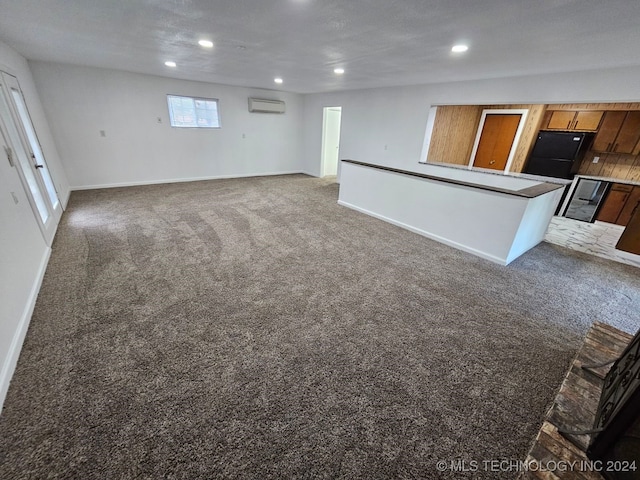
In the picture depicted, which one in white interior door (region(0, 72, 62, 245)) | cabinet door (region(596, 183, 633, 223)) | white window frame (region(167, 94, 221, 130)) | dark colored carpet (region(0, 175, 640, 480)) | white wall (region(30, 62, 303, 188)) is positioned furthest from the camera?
white window frame (region(167, 94, 221, 130))

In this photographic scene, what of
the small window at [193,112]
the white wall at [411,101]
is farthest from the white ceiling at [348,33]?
the small window at [193,112]

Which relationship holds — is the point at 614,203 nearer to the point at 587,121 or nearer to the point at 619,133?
the point at 619,133

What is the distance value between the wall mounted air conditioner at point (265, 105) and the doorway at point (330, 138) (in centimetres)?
127

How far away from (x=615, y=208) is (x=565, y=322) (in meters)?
4.32

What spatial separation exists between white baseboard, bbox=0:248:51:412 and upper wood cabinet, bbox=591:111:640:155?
328 inches

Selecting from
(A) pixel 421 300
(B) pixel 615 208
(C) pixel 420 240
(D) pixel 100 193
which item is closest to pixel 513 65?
(C) pixel 420 240

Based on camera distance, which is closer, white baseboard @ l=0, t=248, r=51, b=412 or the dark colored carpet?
the dark colored carpet

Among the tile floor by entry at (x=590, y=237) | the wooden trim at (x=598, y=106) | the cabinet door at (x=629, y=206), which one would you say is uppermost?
the wooden trim at (x=598, y=106)

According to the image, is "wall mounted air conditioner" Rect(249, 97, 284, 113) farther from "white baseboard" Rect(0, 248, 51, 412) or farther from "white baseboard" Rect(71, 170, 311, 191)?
"white baseboard" Rect(0, 248, 51, 412)

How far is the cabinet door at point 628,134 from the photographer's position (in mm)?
4488

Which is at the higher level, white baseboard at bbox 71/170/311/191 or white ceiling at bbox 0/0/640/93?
white ceiling at bbox 0/0/640/93

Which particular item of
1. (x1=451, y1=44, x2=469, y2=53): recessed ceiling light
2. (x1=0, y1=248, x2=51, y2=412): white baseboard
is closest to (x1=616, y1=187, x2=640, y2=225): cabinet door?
(x1=451, y1=44, x2=469, y2=53): recessed ceiling light

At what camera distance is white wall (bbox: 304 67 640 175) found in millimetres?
3115

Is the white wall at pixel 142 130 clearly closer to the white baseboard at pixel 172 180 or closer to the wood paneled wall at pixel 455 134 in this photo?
the white baseboard at pixel 172 180
